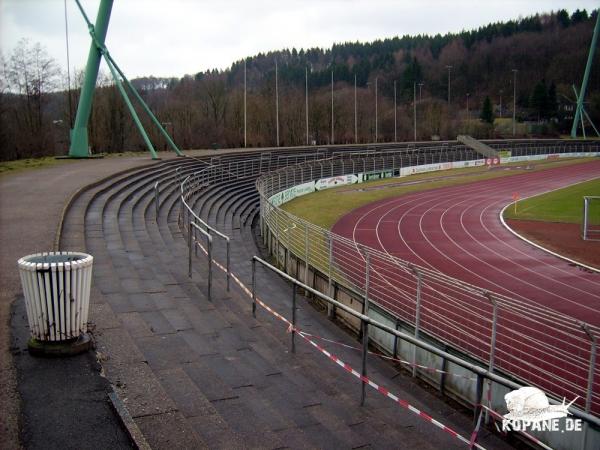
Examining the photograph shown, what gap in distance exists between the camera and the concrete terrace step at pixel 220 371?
522 cm

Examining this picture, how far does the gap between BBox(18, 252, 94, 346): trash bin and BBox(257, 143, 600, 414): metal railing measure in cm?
484

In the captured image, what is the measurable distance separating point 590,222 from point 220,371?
1061 inches

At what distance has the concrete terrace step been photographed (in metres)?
5.22

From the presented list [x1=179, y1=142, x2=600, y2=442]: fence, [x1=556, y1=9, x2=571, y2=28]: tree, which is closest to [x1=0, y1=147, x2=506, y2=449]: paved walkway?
[x1=179, y1=142, x2=600, y2=442]: fence

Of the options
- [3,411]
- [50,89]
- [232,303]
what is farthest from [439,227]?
[50,89]

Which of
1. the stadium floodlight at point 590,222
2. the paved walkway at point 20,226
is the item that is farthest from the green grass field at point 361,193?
the paved walkway at point 20,226

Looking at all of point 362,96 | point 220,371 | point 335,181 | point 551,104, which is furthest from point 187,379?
point 551,104

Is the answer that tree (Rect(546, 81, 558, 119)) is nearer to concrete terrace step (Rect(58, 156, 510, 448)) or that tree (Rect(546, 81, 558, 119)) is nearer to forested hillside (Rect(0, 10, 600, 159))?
forested hillside (Rect(0, 10, 600, 159))

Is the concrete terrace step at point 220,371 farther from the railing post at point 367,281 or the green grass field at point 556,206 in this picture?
the green grass field at point 556,206

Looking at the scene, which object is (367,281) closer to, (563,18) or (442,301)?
(442,301)

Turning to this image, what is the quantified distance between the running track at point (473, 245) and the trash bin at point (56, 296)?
40.7 feet

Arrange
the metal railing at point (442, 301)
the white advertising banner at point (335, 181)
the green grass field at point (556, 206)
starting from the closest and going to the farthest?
the metal railing at point (442, 301), the green grass field at point (556, 206), the white advertising banner at point (335, 181)

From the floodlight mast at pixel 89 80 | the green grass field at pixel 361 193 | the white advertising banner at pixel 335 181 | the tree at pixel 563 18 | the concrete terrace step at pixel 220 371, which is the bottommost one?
the green grass field at pixel 361 193

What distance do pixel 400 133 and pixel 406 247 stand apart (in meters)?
83.6
